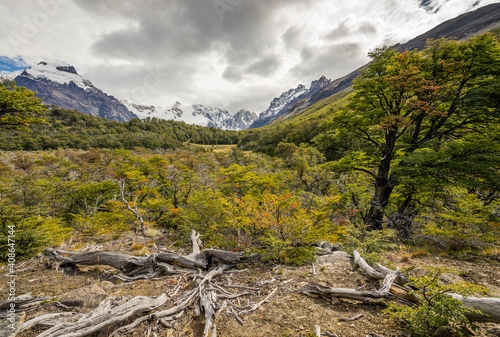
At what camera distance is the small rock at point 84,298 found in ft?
11.9

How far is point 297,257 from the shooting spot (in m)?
5.42

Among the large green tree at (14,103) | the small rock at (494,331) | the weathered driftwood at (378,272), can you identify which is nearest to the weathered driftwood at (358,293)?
the weathered driftwood at (378,272)

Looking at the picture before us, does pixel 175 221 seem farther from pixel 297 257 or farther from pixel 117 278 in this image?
pixel 297 257

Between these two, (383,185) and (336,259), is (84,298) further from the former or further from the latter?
(383,185)

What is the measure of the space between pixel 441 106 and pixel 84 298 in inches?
535

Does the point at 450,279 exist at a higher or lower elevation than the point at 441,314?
lower

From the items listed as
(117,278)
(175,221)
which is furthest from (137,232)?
(117,278)

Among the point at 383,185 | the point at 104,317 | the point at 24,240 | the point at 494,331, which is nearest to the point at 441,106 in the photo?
the point at 383,185

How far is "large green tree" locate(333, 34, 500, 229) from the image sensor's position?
20.7 feet

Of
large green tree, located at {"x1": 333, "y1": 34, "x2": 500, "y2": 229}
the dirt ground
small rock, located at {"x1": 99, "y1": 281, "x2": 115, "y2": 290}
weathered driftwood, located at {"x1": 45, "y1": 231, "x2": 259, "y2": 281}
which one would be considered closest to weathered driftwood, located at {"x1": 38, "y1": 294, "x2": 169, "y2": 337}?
the dirt ground

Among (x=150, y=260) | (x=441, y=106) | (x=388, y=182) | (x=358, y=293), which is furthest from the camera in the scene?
(x=388, y=182)

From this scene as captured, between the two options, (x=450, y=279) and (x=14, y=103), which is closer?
(x=450, y=279)

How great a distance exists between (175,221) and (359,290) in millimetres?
11841

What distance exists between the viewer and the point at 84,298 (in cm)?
374
